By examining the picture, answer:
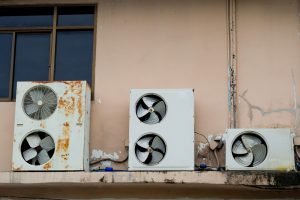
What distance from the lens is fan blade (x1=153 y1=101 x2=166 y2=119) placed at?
8859 millimetres

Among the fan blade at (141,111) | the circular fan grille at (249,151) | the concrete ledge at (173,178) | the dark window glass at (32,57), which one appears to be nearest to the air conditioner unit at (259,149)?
the circular fan grille at (249,151)

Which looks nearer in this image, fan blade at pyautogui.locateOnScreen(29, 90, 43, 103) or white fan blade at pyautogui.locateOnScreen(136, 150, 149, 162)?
white fan blade at pyautogui.locateOnScreen(136, 150, 149, 162)

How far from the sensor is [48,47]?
970 cm

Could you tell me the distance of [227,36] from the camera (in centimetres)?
948

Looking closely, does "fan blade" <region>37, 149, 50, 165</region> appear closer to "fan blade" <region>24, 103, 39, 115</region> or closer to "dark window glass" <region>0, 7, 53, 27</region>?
"fan blade" <region>24, 103, 39, 115</region>

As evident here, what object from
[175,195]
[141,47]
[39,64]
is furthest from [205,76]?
[39,64]

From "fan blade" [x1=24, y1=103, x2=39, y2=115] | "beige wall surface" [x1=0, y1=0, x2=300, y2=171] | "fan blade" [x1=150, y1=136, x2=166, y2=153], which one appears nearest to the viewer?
"fan blade" [x1=150, y1=136, x2=166, y2=153]

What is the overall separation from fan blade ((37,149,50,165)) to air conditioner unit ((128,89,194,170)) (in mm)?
1021

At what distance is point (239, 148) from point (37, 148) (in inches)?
96.8

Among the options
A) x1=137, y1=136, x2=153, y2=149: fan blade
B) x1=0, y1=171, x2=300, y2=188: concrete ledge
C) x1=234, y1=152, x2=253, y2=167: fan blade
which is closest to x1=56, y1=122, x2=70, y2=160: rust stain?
x1=0, y1=171, x2=300, y2=188: concrete ledge

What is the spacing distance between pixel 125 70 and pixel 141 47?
377 millimetres

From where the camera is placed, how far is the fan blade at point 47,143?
29.0 feet

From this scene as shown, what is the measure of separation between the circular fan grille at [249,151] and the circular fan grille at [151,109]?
38.4 inches

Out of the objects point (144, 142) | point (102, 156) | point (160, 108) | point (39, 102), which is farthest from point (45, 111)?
point (160, 108)
